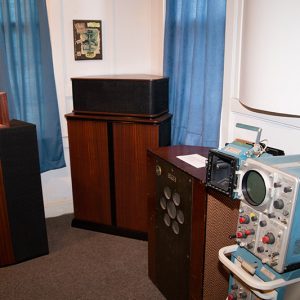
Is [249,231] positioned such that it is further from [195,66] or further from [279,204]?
[195,66]

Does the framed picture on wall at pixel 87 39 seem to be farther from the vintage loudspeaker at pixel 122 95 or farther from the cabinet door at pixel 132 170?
the cabinet door at pixel 132 170

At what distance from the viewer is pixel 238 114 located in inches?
79.7

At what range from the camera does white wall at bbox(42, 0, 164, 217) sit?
2.62 metres

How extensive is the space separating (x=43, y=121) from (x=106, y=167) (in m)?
0.63

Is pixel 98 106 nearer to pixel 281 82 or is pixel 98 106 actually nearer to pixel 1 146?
pixel 1 146

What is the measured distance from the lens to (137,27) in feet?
9.22

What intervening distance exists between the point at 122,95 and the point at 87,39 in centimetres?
65

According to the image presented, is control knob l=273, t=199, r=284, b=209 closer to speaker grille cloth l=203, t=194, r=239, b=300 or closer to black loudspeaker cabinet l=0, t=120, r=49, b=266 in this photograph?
speaker grille cloth l=203, t=194, r=239, b=300

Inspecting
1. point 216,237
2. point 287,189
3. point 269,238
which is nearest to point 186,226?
point 216,237

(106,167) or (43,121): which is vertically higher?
(43,121)

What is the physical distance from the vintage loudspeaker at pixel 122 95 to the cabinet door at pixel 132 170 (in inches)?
4.5

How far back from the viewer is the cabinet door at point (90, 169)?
8.11 feet

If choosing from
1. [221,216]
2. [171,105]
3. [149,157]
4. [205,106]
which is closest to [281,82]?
[221,216]

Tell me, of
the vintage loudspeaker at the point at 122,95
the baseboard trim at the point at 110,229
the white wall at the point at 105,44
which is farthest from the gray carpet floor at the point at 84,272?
the vintage loudspeaker at the point at 122,95
